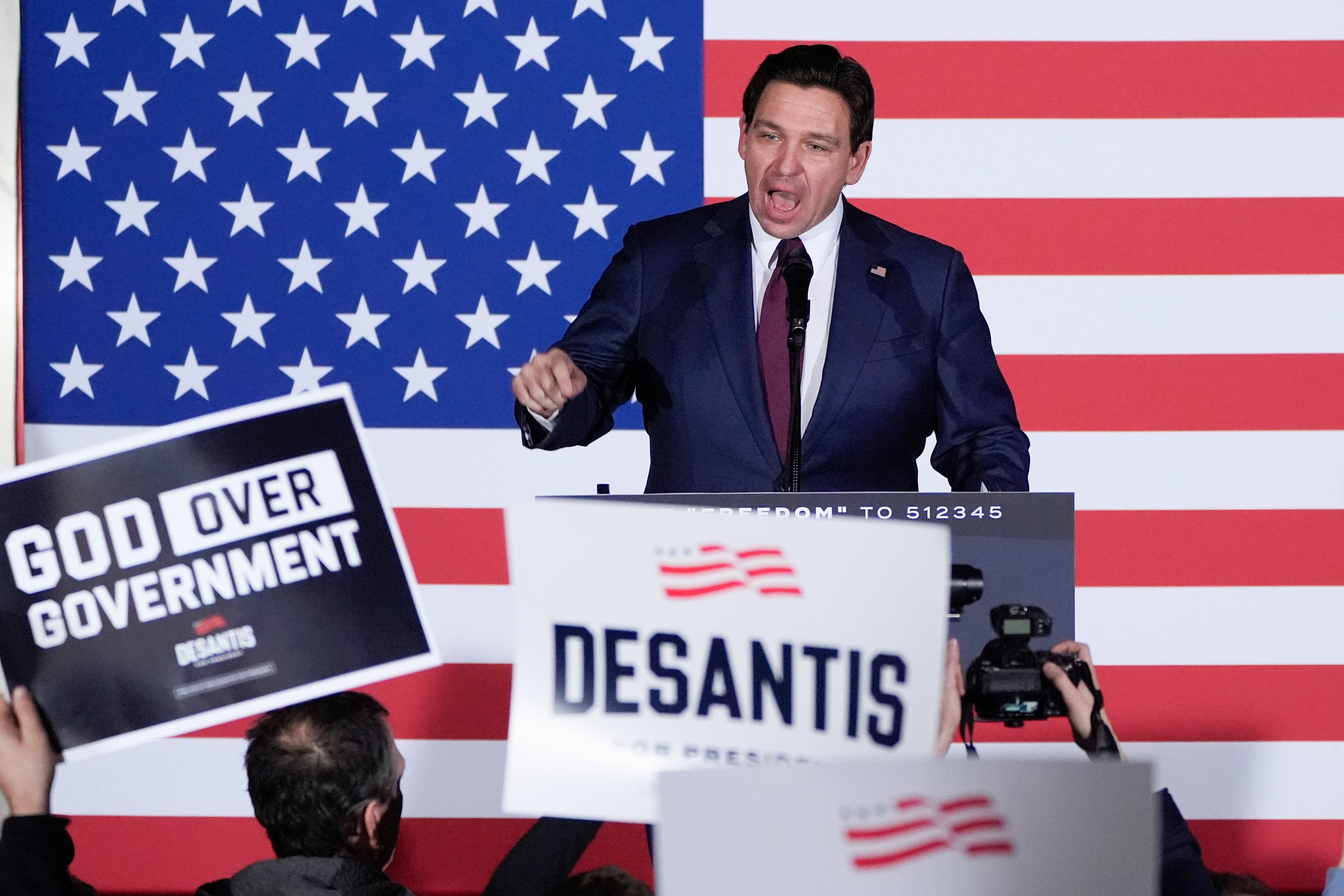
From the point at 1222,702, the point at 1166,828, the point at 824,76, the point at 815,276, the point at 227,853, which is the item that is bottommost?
the point at 227,853

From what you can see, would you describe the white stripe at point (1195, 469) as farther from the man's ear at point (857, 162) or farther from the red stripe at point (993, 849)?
the red stripe at point (993, 849)

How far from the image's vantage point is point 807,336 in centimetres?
220

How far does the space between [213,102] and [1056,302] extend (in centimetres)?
201

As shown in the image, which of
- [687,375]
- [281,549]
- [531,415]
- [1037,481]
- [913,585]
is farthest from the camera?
[1037,481]

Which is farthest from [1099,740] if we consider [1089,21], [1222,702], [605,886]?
[1089,21]

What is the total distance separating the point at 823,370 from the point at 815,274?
9.0 inches

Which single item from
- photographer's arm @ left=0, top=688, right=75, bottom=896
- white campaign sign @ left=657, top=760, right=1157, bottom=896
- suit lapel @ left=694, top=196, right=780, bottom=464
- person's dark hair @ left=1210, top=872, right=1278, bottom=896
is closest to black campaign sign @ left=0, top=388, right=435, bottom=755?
photographer's arm @ left=0, top=688, right=75, bottom=896

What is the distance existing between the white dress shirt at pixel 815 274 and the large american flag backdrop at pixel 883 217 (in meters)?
0.96

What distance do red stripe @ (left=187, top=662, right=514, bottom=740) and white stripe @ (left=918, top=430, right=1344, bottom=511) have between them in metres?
1.11

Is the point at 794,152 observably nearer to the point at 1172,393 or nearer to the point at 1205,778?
the point at 1172,393

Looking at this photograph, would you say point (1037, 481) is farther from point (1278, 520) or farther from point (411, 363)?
point (411, 363)

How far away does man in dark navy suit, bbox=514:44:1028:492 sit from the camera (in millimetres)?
2096

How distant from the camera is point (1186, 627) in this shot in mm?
3193

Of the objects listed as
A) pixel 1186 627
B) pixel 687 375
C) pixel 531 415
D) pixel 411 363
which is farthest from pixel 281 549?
pixel 1186 627
